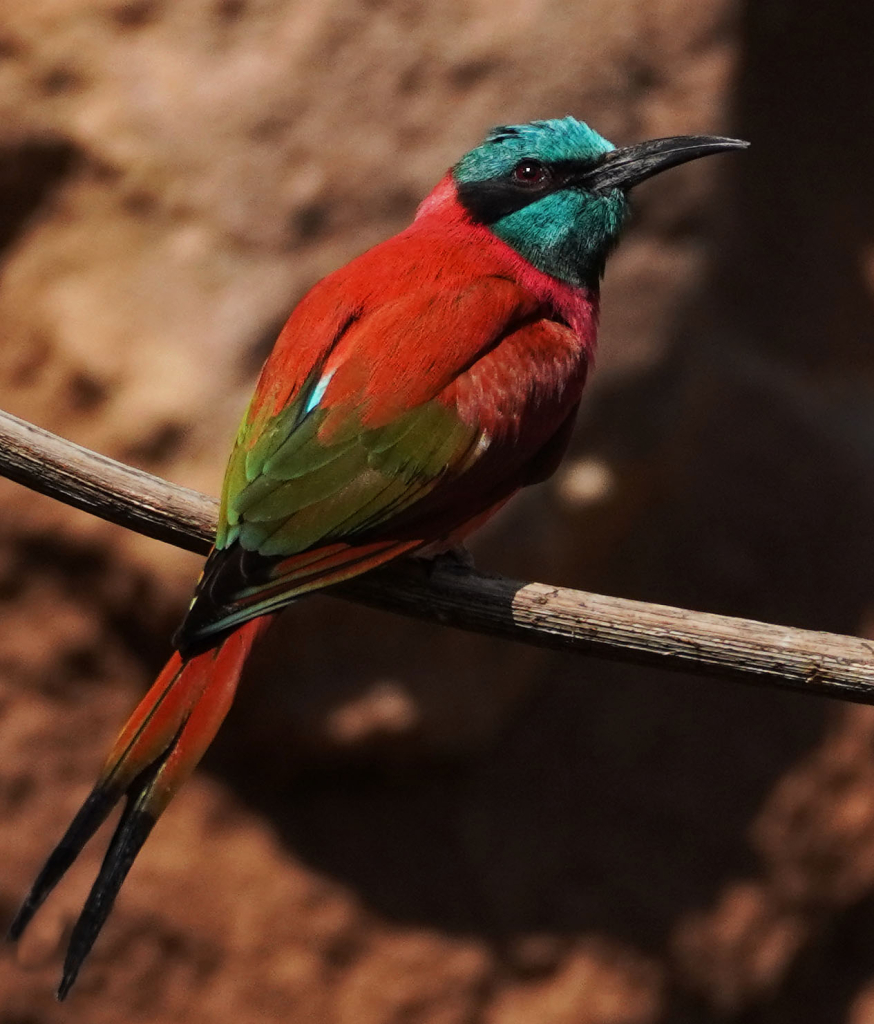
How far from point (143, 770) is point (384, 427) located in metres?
0.55

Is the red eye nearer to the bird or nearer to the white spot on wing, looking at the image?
the bird

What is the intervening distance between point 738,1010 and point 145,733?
2342 millimetres

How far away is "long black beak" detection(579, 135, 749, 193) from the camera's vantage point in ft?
7.70

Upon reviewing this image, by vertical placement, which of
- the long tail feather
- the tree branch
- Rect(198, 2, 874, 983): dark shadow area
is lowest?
Rect(198, 2, 874, 983): dark shadow area

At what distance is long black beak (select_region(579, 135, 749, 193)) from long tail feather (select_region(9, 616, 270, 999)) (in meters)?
1.12

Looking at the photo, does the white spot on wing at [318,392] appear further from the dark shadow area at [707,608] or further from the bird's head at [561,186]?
the dark shadow area at [707,608]

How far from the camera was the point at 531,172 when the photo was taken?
7.69 ft

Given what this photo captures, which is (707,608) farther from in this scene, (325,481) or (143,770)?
(143,770)

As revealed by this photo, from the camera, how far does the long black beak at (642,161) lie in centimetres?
235

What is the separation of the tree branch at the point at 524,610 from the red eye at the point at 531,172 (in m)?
0.81

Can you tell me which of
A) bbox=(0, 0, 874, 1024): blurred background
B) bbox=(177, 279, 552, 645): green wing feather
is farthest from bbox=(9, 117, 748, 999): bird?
bbox=(0, 0, 874, 1024): blurred background

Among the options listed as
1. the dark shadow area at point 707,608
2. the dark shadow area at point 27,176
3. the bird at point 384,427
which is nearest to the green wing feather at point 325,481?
the bird at point 384,427

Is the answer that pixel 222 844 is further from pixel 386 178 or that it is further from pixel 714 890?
pixel 386 178

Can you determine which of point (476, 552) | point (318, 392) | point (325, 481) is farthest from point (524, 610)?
point (476, 552)
